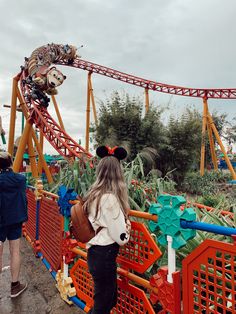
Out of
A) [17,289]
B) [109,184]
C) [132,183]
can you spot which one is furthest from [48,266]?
[109,184]

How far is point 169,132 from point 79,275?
8826 mm

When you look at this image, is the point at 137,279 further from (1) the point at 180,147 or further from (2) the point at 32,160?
(1) the point at 180,147

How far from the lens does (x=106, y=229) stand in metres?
1.70

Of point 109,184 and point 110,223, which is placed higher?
point 109,184

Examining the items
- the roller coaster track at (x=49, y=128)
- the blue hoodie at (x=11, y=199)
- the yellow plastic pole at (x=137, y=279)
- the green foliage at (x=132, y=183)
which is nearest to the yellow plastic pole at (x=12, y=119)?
the roller coaster track at (x=49, y=128)

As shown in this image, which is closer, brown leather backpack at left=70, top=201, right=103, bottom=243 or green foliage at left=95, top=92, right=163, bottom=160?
brown leather backpack at left=70, top=201, right=103, bottom=243

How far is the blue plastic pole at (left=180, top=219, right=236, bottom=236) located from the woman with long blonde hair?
443mm

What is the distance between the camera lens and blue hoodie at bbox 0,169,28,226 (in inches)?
105

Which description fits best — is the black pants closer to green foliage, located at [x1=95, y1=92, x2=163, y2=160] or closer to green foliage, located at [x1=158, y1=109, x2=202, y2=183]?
green foliage, located at [x1=95, y1=92, x2=163, y2=160]

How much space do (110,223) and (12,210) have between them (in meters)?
1.50

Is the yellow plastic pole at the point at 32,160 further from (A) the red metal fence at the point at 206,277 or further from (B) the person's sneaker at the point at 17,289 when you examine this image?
(A) the red metal fence at the point at 206,277

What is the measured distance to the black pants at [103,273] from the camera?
5.50 ft

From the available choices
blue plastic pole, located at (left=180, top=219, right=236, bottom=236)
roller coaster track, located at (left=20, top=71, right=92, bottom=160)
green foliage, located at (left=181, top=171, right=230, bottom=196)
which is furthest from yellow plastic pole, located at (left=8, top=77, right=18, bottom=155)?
blue plastic pole, located at (left=180, top=219, right=236, bottom=236)

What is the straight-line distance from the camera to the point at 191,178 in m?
11.7
